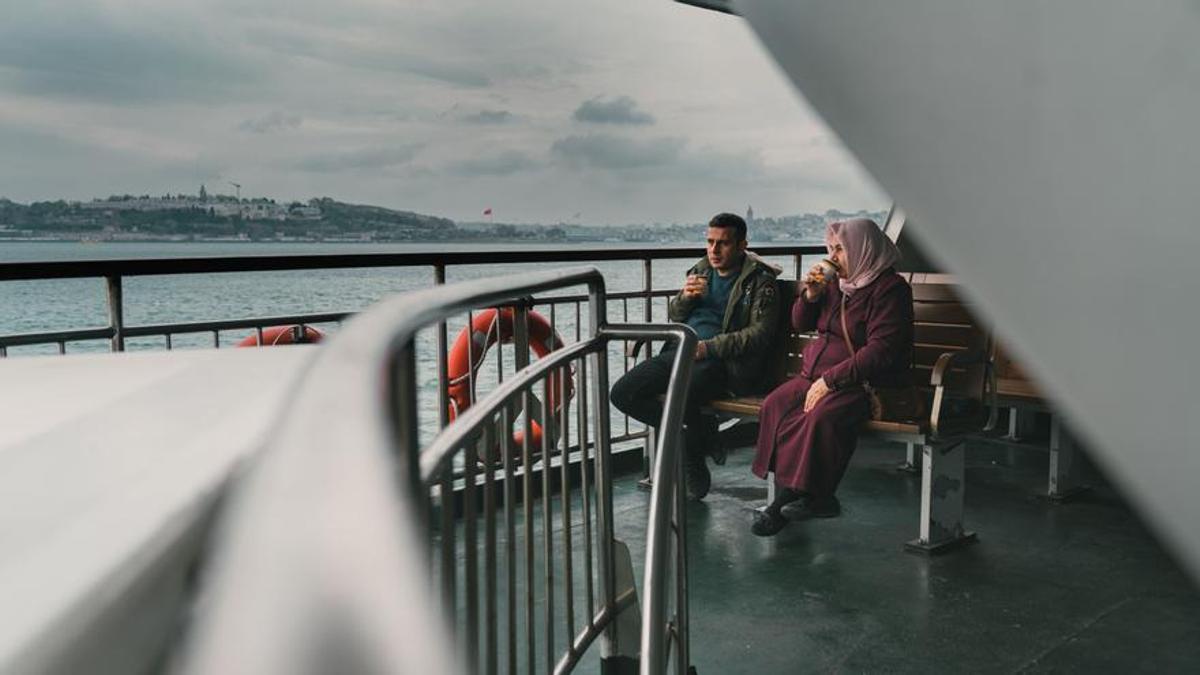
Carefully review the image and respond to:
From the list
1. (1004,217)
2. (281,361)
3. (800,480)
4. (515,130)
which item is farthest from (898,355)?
(515,130)

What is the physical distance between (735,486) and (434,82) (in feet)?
179

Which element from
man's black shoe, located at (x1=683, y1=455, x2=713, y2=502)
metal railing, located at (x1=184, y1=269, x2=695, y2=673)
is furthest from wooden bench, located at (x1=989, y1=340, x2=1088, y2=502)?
metal railing, located at (x1=184, y1=269, x2=695, y2=673)

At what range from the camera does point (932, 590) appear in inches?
142

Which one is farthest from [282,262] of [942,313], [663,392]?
[942,313]

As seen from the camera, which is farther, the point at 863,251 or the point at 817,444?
the point at 863,251

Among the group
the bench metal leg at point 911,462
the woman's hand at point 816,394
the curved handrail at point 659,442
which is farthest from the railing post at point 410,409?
the bench metal leg at point 911,462

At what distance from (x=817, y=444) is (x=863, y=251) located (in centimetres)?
86

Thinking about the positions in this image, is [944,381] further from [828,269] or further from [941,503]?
[828,269]

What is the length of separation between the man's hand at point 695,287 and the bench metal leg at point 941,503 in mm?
1428

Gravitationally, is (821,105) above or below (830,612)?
above

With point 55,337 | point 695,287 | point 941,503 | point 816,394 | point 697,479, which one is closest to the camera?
point 55,337

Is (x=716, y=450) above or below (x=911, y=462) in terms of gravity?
above

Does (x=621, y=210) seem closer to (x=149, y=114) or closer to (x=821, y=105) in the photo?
(x=149, y=114)

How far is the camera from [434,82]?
56812 millimetres
